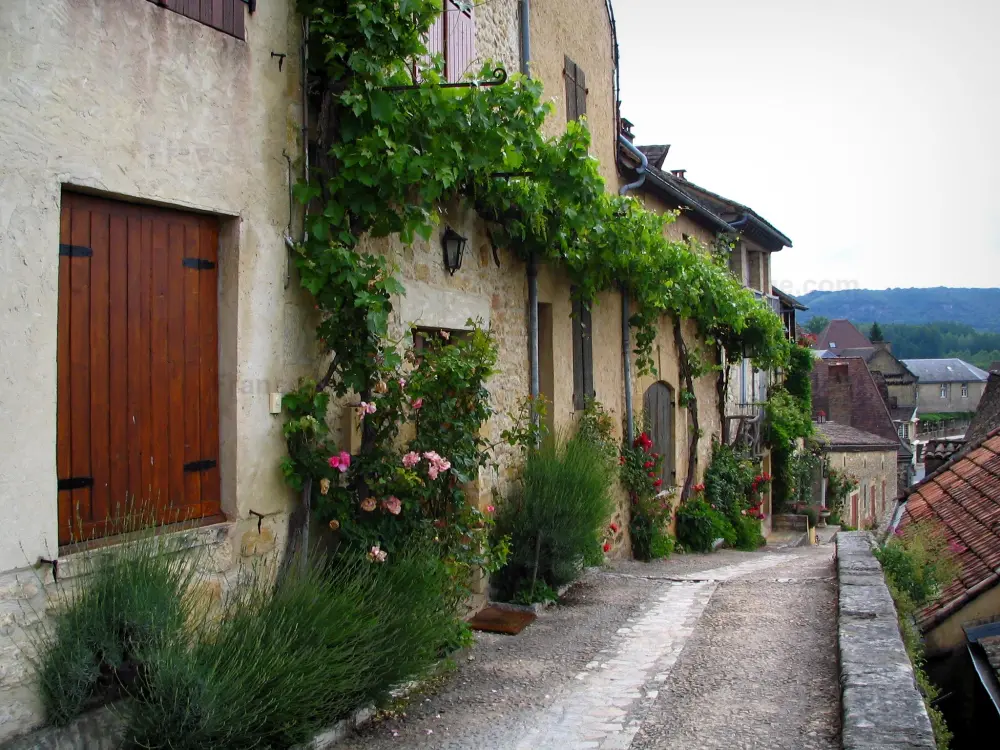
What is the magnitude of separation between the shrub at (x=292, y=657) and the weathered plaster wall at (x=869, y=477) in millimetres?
24731

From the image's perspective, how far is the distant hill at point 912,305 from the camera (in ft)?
579

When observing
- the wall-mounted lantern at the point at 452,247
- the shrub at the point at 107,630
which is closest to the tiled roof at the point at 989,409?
the wall-mounted lantern at the point at 452,247

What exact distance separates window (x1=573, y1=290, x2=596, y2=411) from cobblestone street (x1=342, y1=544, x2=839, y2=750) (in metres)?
2.07

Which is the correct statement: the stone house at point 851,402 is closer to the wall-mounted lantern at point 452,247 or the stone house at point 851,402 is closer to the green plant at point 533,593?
the green plant at point 533,593

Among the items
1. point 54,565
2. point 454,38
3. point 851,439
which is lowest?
point 851,439

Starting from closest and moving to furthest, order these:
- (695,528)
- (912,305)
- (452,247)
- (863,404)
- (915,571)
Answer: (452,247) < (915,571) < (695,528) < (863,404) < (912,305)

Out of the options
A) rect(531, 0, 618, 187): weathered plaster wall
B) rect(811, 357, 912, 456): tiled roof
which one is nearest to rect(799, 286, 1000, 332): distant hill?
rect(811, 357, 912, 456): tiled roof

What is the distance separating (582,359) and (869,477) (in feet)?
82.8

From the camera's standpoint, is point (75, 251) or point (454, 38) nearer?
point (75, 251)

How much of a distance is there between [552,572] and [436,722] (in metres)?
2.57

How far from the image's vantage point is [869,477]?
30.8 m

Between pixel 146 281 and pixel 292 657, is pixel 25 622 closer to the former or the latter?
pixel 292 657

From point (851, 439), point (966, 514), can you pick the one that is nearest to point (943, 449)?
point (966, 514)

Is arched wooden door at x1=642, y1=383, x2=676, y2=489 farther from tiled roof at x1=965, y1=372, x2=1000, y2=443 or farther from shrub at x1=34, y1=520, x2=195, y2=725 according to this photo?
tiled roof at x1=965, y1=372, x2=1000, y2=443
